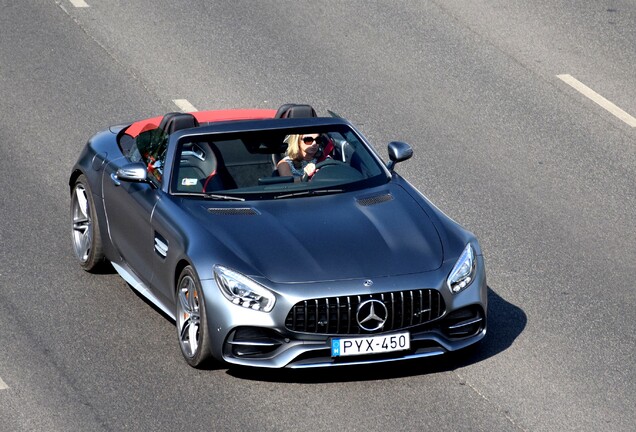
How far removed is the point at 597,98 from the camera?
1544 cm

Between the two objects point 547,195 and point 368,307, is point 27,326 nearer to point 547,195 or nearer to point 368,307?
point 368,307

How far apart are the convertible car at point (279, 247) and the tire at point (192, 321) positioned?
0.4 inches

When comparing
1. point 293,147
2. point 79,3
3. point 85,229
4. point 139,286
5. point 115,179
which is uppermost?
point 293,147

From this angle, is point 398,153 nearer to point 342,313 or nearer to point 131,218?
point 131,218

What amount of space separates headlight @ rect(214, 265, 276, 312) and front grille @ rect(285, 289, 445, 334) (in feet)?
0.58

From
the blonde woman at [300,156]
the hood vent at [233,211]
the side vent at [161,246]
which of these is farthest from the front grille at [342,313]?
the blonde woman at [300,156]

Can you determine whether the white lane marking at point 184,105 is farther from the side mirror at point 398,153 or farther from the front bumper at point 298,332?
the front bumper at point 298,332

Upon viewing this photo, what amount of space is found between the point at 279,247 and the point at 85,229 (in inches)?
111

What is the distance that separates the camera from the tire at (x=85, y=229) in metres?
11.0

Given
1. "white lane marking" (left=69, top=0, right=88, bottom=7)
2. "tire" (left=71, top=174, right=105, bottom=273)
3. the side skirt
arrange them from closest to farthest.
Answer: the side skirt
"tire" (left=71, top=174, right=105, bottom=273)
"white lane marking" (left=69, top=0, right=88, bottom=7)

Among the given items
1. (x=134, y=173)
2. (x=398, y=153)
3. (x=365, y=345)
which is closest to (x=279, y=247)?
(x=365, y=345)

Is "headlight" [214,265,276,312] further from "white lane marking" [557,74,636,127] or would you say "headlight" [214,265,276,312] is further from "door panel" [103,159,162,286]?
"white lane marking" [557,74,636,127]

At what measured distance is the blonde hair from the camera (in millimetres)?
10555

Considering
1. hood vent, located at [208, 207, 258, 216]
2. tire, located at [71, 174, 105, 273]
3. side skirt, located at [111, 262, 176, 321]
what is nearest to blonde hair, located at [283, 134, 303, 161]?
hood vent, located at [208, 207, 258, 216]
